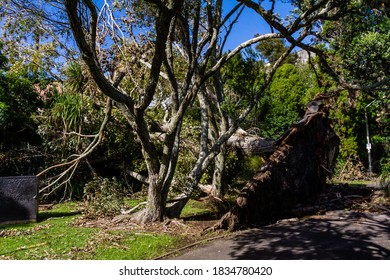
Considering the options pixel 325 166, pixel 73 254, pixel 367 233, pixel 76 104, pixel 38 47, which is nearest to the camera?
pixel 73 254

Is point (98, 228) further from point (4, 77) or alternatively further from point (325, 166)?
point (4, 77)

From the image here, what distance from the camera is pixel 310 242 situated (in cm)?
599

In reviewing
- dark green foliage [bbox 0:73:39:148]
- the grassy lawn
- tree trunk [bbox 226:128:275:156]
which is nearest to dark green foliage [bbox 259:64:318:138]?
tree trunk [bbox 226:128:275:156]

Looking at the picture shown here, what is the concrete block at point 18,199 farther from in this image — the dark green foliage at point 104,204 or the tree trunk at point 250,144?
the tree trunk at point 250,144

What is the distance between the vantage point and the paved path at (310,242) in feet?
17.6

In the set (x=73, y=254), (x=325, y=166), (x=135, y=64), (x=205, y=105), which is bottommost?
(x=73, y=254)

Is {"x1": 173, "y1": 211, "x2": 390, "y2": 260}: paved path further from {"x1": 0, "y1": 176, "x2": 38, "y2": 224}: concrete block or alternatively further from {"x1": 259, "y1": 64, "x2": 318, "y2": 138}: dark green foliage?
{"x1": 259, "y1": 64, "x2": 318, "y2": 138}: dark green foliage

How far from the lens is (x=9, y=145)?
1265 centimetres

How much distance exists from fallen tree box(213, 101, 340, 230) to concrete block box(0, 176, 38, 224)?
4.05 m

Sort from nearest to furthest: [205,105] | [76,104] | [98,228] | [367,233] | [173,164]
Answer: [367,233] < [98,228] < [173,164] < [205,105] < [76,104]

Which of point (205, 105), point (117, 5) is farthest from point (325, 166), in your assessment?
point (117, 5)

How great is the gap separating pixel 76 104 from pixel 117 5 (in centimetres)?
331

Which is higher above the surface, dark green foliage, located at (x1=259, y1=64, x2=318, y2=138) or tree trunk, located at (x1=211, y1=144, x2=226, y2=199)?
dark green foliage, located at (x1=259, y1=64, x2=318, y2=138)

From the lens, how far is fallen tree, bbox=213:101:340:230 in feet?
24.7
